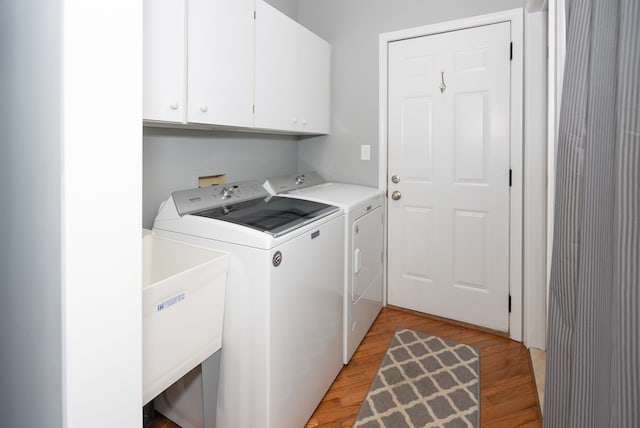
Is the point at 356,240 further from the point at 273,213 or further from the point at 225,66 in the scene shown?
the point at 225,66

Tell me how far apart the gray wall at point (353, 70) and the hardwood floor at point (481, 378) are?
1111mm

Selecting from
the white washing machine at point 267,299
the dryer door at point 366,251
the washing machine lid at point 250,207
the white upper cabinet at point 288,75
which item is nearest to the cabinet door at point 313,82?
the white upper cabinet at point 288,75

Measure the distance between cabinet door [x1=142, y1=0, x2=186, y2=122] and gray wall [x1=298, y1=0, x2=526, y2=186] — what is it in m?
1.51

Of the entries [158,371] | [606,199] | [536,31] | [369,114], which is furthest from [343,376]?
[536,31]

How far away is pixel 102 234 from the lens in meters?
0.68

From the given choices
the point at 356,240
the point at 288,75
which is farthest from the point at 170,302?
the point at 288,75

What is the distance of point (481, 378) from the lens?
1890mm

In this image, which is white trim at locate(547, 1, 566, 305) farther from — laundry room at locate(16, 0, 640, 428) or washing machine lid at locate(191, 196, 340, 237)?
washing machine lid at locate(191, 196, 340, 237)

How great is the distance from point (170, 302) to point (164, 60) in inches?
34.4

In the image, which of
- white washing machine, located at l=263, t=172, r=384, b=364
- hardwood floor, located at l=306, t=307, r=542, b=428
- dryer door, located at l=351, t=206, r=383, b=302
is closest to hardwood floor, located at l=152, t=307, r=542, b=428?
hardwood floor, located at l=306, t=307, r=542, b=428

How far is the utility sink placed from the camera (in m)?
1.02

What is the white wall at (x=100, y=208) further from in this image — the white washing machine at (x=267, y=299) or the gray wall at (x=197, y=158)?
the gray wall at (x=197, y=158)

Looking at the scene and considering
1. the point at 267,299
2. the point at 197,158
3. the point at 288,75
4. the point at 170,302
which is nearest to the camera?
the point at 170,302

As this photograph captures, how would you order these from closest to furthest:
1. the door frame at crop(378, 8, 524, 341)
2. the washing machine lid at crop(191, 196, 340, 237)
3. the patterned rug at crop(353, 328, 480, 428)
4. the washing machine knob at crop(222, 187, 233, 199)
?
the washing machine lid at crop(191, 196, 340, 237) < the patterned rug at crop(353, 328, 480, 428) < the washing machine knob at crop(222, 187, 233, 199) < the door frame at crop(378, 8, 524, 341)
